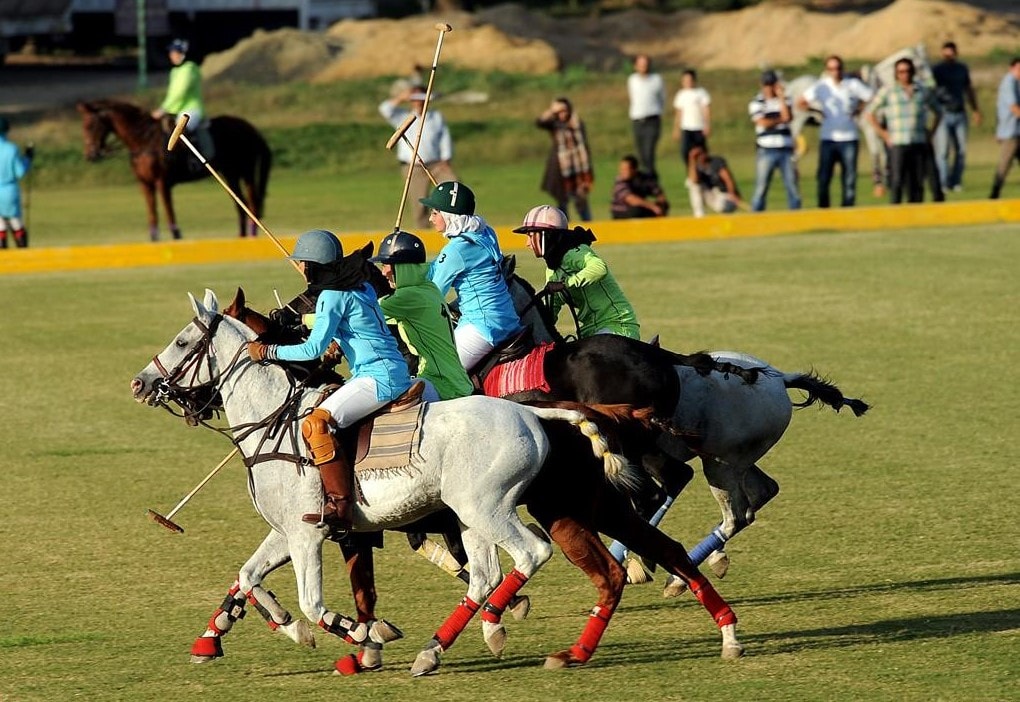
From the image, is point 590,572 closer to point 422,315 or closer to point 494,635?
point 494,635

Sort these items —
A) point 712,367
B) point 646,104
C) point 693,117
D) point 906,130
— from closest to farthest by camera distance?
1. point 712,367
2. point 906,130
3. point 693,117
4. point 646,104

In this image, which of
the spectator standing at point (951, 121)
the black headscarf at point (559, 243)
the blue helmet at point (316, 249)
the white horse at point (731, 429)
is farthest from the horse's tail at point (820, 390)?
the spectator standing at point (951, 121)

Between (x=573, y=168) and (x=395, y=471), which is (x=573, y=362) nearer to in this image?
(x=395, y=471)

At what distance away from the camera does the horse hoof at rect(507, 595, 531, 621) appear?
29.8 feet

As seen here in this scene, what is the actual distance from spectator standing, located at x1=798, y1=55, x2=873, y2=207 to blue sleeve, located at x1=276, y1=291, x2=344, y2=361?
16445 millimetres

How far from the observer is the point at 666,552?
28.0ft

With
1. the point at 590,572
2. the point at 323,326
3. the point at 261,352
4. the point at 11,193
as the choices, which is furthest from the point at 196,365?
the point at 11,193

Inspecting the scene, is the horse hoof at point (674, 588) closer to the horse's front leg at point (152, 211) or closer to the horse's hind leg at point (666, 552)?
the horse's hind leg at point (666, 552)

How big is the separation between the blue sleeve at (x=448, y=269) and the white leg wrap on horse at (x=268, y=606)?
203 centimetres

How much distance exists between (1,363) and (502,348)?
26.8ft

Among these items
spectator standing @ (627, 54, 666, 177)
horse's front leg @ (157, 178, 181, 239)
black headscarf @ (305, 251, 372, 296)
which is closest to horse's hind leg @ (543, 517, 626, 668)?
black headscarf @ (305, 251, 372, 296)

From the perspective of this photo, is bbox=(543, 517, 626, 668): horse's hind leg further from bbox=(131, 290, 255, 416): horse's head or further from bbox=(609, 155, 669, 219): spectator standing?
bbox=(609, 155, 669, 219): spectator standing

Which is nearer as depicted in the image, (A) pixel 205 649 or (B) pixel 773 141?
(A) pixel 205 649

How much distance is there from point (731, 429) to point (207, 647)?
300 cm
